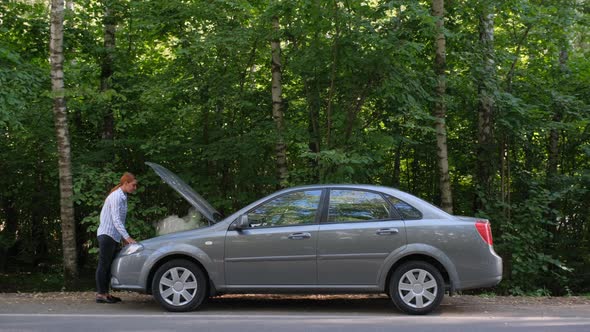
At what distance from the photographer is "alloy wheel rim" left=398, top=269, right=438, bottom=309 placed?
784 centimetres

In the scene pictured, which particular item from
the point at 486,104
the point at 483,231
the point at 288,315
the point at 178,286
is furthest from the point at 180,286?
the point at 486,104

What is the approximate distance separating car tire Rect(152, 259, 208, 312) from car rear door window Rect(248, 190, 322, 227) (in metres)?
0.98

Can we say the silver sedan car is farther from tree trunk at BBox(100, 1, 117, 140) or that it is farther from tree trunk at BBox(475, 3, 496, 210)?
tree trunk at BBox(100, 1, 117, 140)

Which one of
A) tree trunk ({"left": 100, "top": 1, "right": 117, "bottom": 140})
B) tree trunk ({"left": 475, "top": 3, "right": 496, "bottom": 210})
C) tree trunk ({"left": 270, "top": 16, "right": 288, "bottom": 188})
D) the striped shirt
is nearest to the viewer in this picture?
the striped shirt

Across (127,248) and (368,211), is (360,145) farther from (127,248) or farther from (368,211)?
(127,248)

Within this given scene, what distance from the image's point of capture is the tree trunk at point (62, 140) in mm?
11508

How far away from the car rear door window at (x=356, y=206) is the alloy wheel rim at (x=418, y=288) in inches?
31.6

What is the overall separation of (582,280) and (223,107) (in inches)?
360

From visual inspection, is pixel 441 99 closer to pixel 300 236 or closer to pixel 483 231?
pixel 483 231

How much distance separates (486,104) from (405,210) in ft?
20.4

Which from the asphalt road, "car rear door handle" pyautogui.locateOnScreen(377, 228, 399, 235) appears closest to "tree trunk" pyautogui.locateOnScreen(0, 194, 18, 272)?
the asphalt road

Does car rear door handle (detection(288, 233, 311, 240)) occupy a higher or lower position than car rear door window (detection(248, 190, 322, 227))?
lower

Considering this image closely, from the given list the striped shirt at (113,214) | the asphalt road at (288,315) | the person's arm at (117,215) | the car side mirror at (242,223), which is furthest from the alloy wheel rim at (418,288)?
the striped shirt at (113,214)

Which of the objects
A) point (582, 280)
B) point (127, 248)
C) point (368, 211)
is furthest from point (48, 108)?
point (582, 280)
